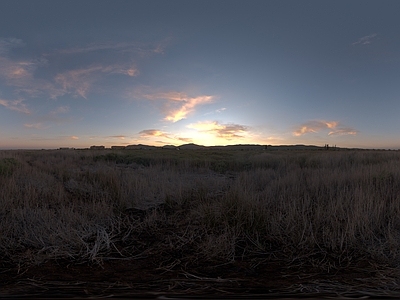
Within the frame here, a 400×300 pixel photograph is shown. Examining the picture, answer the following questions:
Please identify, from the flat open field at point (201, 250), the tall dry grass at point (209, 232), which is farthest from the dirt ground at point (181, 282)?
the tall dry grass at point (209, 232)

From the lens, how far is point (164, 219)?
5.20 metres

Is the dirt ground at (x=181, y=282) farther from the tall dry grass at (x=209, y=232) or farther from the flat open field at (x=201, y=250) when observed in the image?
the tall dry grass at (x=209, y=232)

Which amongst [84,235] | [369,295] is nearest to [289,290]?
[369,295]

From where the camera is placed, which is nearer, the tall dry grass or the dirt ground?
the dirt ground

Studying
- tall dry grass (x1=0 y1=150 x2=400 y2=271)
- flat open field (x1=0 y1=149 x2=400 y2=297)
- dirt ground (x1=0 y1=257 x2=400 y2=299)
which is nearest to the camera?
dirt ground (x1=0 y1=257 x2=400 y2=299)

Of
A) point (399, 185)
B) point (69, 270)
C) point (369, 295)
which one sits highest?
point (399, 185)

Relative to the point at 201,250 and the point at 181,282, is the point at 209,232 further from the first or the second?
the point at 181,282

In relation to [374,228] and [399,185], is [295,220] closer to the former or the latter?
[374,228]

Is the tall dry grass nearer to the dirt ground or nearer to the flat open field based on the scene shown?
the flat open field

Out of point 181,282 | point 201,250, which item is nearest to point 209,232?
point 201,250

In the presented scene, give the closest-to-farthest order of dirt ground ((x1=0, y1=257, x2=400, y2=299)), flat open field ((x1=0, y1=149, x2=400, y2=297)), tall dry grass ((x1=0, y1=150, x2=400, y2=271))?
dirt ground ((x1=0, y1=257, x2=400, y2=299)) → flat open field ((x1=0, y1=149, x2=400, y2=297)) → tall dry grass ((x1=0, y1=150, x2=400, y2=271))

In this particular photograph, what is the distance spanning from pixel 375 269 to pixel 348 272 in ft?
1.21

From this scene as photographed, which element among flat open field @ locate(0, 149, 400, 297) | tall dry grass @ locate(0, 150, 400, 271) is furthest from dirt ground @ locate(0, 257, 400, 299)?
tall dry grass @ locate(0, 150, 400, 271)

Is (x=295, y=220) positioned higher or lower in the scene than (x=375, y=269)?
higher
